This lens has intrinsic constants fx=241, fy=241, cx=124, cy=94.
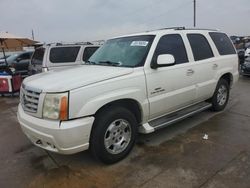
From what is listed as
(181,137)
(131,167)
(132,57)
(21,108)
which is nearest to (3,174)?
(21,108)

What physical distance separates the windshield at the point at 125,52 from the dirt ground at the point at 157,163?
1398 millimetres

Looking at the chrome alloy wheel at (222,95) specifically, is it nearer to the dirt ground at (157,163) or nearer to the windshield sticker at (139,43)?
the dirt ground at (157,163)

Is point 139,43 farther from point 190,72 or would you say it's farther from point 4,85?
point 4,85

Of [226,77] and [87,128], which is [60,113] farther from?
[226,77]

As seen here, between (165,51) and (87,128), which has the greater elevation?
(165,51)

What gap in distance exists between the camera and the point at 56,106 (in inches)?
114

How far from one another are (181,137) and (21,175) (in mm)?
2614

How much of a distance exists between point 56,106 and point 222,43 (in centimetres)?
413

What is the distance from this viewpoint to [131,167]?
334cm

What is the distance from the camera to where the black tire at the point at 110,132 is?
315cm

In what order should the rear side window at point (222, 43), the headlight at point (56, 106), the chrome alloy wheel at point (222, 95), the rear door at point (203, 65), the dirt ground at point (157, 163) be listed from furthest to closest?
the chrome alloy wheel at point (222, 95) → the rear side window at point (222, 43) → the rear door at point (203, 65) → the dirt ground at point (157, 163) → the headlight at point (56, 106)

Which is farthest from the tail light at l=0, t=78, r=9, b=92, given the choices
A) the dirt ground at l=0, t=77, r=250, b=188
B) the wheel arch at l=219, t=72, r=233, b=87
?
the wheel arch at l=219, t=72, r=233, b=87

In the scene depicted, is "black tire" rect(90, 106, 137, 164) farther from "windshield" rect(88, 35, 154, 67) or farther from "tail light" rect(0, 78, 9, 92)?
"tail light" rect(0, 78, 9, 92)

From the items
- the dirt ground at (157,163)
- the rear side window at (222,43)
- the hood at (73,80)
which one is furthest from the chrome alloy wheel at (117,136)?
the rear side window at (222,43)
